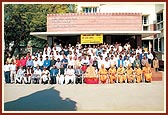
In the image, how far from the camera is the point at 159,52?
23422mm

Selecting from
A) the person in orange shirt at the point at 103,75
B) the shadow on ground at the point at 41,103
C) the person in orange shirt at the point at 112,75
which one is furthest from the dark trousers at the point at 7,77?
the person in orange shirt at the point at 112,75

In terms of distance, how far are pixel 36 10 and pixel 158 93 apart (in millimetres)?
17265

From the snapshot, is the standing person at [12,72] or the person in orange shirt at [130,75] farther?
the standing person at [12,72]

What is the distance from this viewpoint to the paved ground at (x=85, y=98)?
8.41m

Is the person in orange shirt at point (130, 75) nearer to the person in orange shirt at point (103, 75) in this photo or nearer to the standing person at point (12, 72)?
the person in orange shirt at point (103, 75)

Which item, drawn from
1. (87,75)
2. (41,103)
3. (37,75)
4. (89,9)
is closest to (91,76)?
Result: (87,75)

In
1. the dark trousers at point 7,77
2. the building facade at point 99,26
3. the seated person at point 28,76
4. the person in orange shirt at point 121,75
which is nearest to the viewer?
the person in orange shirt at point 121,75

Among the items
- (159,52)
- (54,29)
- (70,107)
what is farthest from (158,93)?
(159,52)

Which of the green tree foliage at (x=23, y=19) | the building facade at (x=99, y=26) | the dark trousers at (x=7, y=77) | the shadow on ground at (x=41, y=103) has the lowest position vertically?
the shadow on ground at (x=41, y=103)

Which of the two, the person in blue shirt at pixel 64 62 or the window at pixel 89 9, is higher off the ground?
the window at pixel 89 9

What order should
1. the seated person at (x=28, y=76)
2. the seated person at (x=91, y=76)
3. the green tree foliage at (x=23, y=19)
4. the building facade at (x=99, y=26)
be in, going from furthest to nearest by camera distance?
the green tree foliage at (x=23, y=19) → the building facade at (x=99, y=26) → the seated person at (x=28, y=76) → the seated person at (x=91, y=76)

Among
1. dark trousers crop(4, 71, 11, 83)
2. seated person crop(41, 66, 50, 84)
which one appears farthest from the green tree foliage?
seated person crop(41, 66, 50, 84)

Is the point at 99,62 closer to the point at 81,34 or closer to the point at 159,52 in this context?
the point at 81,34

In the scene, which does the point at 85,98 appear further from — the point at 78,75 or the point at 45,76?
the point at 45,76
